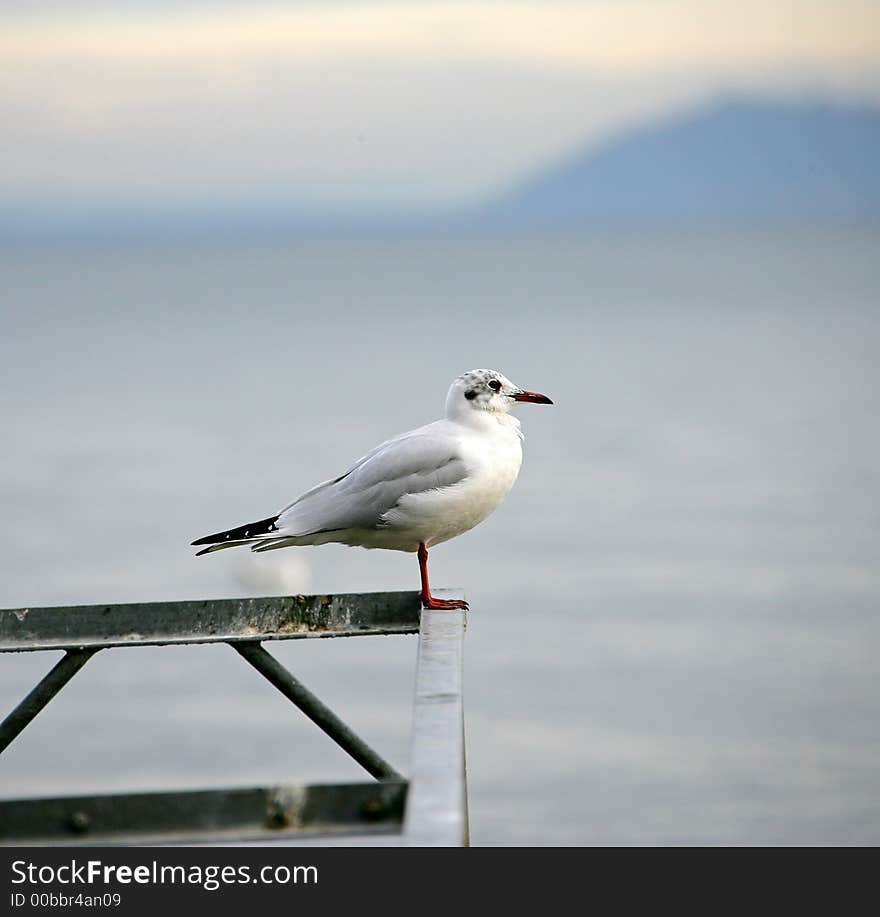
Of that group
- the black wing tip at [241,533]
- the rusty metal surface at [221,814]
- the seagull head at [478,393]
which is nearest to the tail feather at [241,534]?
the black wing tip at [241,533]

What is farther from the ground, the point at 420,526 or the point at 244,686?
the point at 244,686

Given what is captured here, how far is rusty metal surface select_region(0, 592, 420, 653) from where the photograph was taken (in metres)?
5.02

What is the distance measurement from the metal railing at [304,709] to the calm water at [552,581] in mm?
8295

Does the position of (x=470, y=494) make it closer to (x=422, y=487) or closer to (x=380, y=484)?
(x=422, y=487)

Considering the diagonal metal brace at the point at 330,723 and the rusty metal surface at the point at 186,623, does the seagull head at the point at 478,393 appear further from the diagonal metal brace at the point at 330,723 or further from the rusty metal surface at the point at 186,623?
the diagonal metal brace at the point at 330,723

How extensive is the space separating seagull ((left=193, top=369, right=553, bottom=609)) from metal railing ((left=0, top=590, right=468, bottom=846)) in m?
1.20

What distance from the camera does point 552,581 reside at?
21.0 metres

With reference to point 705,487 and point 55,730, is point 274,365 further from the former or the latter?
point 55,730

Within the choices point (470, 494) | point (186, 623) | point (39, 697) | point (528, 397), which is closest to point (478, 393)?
point (528, 397)

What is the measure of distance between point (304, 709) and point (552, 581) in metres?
16.1

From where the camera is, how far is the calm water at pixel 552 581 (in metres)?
14.6

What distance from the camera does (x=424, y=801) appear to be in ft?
11.2
